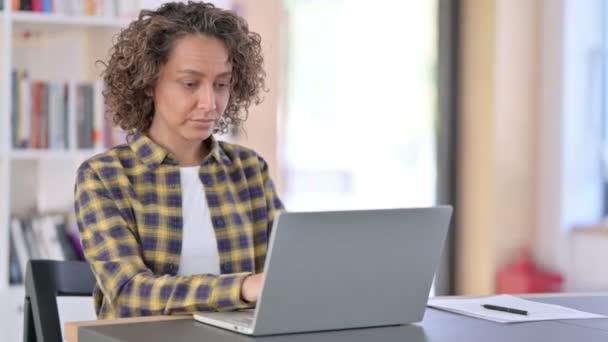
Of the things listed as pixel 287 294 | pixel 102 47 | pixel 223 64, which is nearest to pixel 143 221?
pixel 223 64

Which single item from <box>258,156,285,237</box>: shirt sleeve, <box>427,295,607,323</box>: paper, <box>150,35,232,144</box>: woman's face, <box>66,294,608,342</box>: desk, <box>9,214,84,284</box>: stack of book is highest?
<box>150,35,232,144</box>: woman's face

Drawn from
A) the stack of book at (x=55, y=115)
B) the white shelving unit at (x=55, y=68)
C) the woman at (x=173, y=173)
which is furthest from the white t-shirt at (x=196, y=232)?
the white shelving unit at (x=55, y=68)

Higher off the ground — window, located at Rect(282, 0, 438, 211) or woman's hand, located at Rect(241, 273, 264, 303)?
window, located at Rect(282, 0, 438, 211)

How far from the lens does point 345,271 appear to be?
160cm

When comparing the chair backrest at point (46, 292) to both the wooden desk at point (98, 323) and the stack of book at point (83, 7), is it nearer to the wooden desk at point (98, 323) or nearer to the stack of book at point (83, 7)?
the wooden desk at point (98, 323)

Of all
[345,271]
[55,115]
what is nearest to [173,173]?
[345,271]

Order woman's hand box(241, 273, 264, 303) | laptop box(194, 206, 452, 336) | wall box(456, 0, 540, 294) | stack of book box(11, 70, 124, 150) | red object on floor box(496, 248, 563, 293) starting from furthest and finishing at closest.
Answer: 1. wall box(456, 0, 540, 294)
2. red object on floor box(496, 248, 563, 293)
3. stack of book box(11, 70, 124, 150)
4. woman's hand box(241, 273, 264, 303)
5. laptop box(194, 206, 452, 336)

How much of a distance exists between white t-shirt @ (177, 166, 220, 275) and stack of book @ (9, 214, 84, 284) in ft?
3.98

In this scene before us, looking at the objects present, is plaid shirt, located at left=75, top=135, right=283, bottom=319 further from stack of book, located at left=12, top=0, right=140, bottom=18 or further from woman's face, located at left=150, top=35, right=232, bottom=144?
stack of book, located at left=12, top=0, right=140, bottom=18

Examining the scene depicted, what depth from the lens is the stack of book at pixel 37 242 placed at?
3176 millimetres

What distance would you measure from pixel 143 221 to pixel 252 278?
1.09 feet

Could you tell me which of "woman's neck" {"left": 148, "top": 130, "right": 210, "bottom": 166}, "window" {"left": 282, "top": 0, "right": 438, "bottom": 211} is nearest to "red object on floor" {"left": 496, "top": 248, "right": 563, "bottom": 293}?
"window" {"left": 282, "top": 0, "right": 438, "bottom": 211}

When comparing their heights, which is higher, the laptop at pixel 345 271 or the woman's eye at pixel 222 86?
the woman's eye at pixel 222 86

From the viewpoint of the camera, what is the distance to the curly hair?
6.86 ft
